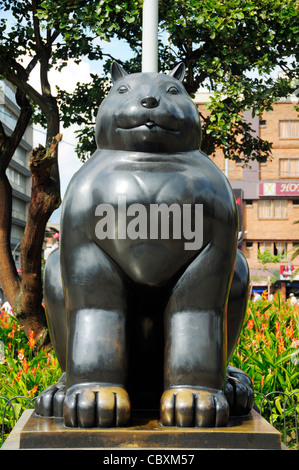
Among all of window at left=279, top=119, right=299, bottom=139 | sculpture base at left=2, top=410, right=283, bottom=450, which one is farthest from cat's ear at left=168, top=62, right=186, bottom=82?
window at left=279, top=119, right=299, bottom=139

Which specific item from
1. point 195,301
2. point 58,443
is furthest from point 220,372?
point 58,443

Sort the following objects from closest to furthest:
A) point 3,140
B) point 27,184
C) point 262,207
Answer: point 3,140, point 262,207, point 27,184

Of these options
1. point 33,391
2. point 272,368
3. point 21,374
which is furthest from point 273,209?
point 33,391

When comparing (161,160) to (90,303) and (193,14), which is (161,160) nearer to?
(90,303)

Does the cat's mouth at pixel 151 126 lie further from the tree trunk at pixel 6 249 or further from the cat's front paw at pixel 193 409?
the tree trunk at pixel 6 249

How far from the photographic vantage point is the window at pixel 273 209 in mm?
31453

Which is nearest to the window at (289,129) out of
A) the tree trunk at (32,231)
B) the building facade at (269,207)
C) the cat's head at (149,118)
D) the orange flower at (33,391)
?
the building facade at (269,207)

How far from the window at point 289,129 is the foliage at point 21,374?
92.0ft

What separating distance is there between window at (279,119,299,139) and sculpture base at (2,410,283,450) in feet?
105

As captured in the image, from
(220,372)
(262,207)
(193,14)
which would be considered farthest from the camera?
(262,207)

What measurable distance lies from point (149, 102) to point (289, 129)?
31.9 m

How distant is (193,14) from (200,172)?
5411 mm

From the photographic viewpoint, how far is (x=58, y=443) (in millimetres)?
1825

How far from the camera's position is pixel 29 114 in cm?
749
